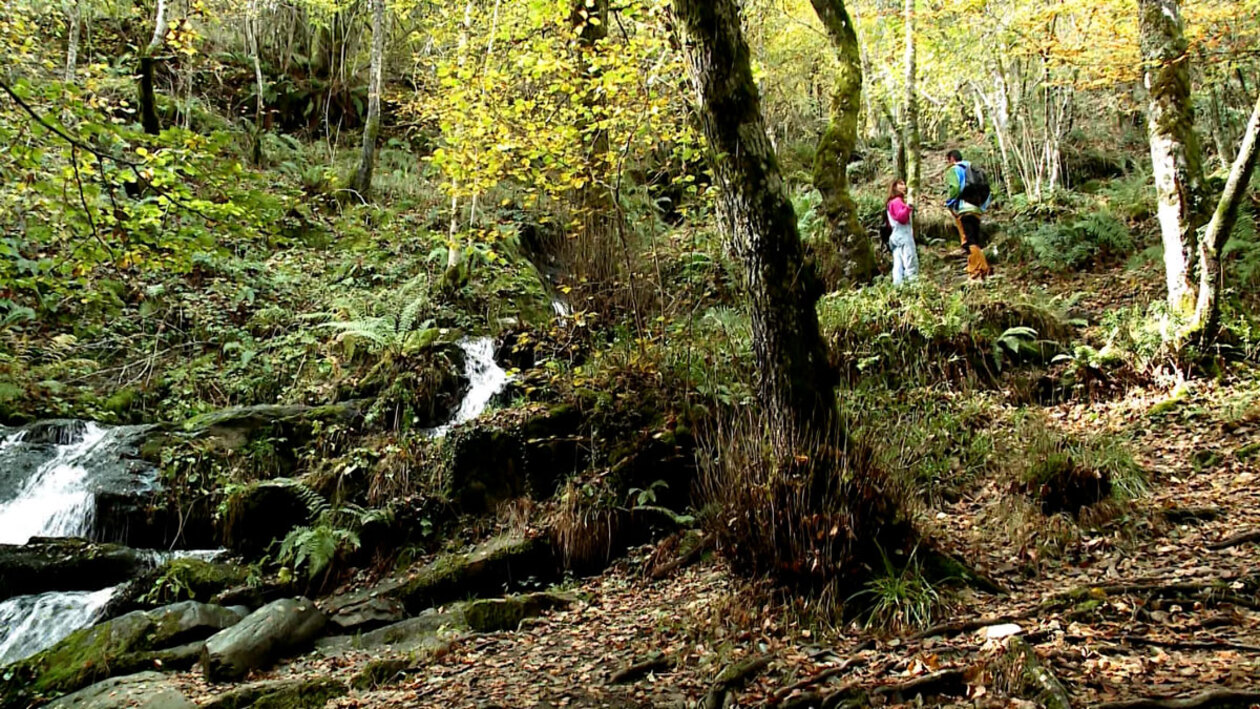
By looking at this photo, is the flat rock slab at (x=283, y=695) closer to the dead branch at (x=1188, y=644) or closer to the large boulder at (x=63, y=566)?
the large boulder at (x=63, y=566)

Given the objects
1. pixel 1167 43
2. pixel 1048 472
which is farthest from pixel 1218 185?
pixel 1048 472

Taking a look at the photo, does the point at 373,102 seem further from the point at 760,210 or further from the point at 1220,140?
the point at 1220,140

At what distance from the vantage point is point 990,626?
11.7 ft

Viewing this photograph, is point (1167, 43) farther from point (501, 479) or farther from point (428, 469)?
point (428, 469)

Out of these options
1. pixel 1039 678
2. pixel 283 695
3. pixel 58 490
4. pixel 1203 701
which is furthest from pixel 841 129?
pixel 58 490

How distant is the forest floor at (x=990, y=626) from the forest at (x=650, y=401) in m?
0.03

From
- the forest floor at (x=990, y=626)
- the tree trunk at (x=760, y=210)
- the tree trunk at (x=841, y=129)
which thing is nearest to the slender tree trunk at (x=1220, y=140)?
the tree trunk at (x=841, y=129)

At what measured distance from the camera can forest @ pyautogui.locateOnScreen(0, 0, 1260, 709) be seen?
414cm

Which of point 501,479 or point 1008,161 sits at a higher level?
point 1008,161

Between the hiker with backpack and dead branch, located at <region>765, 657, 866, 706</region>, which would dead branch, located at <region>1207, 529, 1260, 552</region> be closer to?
dead branch, located at <region>765, 657, 866, 706</region>

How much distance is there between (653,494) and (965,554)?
2716mm

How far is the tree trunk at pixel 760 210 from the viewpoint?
454 centimetres

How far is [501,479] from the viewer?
736 cm

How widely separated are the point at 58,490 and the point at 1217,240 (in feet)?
39.6
